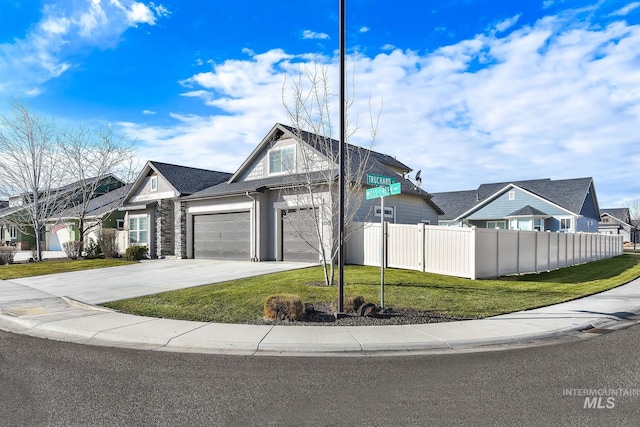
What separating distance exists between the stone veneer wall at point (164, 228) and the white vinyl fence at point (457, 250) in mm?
13220

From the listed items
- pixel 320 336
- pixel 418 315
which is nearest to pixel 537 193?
pixel 418 315

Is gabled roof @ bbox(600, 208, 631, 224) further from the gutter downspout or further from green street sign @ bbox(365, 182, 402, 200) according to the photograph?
green street sign @ bbox(365, 182, 402, 200)

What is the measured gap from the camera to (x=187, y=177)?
2656 centimetres

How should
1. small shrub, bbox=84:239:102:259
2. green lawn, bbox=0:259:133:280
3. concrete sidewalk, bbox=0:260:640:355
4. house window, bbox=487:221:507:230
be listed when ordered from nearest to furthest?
concrete sidewalk, bbox=0:260:640:355 < green lawn, bbox=0:259:133:280 < small shrub, bbox=84:239:102:259 < house window, bbox=487:221:507:230

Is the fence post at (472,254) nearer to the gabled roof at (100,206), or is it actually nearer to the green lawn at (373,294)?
the green lawn at (373,294)

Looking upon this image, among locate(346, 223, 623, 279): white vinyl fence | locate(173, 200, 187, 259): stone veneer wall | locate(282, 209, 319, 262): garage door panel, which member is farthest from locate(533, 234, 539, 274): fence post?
locate(173, 200, 187, 259): stone veneer wall

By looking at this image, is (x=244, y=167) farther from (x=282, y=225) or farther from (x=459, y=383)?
(x=459, y=383)

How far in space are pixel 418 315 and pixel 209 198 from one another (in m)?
16.1

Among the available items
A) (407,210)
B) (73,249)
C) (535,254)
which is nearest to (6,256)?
(73,249)

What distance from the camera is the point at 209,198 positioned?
22172mm

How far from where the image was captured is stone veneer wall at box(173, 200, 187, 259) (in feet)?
76.8

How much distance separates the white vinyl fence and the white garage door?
6.02m

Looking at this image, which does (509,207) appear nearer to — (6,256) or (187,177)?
(187,177)

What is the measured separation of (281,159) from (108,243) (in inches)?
518
